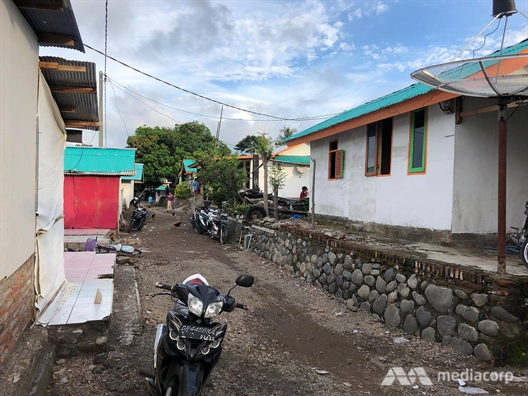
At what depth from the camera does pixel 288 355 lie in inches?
178

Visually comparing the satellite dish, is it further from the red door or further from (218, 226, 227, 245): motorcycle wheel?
the red door

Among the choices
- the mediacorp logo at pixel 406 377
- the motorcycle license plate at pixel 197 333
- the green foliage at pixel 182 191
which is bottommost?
the mediacorp logo at pixel 406 377

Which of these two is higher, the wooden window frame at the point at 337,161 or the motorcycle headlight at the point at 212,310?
the wooden window frame at the point at 337,161

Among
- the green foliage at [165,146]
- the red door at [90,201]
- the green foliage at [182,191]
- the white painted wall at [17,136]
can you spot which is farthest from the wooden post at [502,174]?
the green foliage at [165,146]

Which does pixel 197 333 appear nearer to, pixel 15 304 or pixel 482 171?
pixel 15 304

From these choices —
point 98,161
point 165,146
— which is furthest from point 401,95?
point 165,146

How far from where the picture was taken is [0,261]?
9.36 ft

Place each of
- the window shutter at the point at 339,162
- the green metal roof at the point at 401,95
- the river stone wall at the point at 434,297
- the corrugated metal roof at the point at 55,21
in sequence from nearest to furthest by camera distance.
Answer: the corrugated metal roof at the point at 55,21, the river stone wall at the point at 434,297, the green metal roof at the point at 401,95, the window shutter at the point at 339,162

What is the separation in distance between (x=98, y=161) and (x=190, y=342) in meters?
12.8

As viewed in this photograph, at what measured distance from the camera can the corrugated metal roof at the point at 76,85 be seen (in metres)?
4.22

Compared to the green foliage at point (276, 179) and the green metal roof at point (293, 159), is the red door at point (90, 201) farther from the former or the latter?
the green metal roof at point (293, 159)

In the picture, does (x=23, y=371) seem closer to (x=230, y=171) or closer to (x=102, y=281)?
(x=102, y=281)

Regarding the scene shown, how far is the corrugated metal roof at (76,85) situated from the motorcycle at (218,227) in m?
7.76

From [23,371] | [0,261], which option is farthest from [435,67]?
[23,371]
